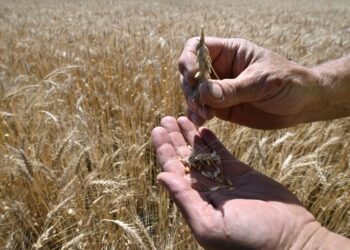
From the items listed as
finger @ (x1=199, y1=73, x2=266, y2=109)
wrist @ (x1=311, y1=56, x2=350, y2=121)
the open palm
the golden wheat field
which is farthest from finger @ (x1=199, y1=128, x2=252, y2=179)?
wrist @ (x1=311, y1=56, x2=350, y2=121)

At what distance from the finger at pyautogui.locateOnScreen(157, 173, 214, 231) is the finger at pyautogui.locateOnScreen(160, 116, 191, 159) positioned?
0.75 feet

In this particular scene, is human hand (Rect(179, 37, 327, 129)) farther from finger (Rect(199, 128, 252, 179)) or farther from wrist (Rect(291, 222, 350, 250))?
wrist (Rect(291, 222, 350, 250))

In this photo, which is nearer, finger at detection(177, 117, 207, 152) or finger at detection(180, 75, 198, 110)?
finger at detection(180, 75, 198, 110)

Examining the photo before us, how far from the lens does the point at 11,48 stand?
355 cm

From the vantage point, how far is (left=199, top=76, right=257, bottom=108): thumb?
1.28 m

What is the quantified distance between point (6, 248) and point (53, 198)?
344 millimetres

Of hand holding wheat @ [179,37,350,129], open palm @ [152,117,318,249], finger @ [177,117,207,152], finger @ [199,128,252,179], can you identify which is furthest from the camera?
finger @ [177,117,207,152]

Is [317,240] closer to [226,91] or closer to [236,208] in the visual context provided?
[236,208]

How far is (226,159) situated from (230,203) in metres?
0.32

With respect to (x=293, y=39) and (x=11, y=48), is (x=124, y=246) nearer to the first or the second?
(x=11, y=48)

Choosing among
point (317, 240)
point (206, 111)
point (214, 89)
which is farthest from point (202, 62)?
point (317, 240)

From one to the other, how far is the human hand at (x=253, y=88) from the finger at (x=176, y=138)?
87mm

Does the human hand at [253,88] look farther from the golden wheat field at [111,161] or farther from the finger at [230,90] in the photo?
the golden wheat field at [111,161]

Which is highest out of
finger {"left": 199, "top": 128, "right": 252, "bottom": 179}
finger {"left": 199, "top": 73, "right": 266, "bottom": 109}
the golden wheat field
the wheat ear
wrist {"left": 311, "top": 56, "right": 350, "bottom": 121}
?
the wheat ear
